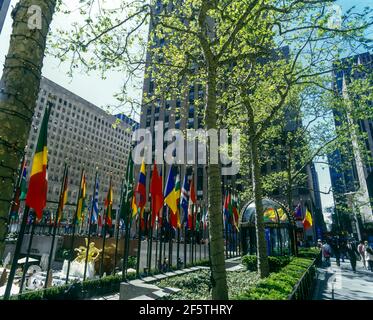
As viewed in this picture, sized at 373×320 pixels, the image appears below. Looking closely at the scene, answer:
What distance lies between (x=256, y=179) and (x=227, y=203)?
29.0 feet

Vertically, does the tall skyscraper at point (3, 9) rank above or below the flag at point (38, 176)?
above

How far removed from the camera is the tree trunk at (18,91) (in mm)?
2148

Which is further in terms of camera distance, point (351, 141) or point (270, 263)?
point (351, 141)

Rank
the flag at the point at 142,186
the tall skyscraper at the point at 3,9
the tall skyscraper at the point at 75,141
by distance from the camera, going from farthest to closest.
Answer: the tall skyscraper at the point at 75,141 < the flag at the point at 142,186 < the tall skyscraper at the point at 3,9

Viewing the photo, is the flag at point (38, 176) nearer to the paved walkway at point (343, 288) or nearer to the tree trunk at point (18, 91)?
the tree trunk at point (18, 91)

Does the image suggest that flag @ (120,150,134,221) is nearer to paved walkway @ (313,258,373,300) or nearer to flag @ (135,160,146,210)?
flag @ (135,160,146,210)

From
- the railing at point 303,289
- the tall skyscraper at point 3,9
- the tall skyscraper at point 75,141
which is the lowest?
the railing at point 303,289

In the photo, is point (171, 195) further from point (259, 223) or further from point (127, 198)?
point (259, 223)

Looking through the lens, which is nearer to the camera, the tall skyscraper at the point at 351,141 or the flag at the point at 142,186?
the tall skyscraper at the point at 351,141

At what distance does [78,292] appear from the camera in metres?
11.5

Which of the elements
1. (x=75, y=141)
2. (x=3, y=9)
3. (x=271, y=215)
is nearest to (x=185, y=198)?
(x=271, y=215)

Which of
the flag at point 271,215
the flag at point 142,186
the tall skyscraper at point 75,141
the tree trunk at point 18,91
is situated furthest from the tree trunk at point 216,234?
the tall skyscraper at point 75,141

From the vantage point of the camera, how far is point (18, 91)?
2307 millimetres

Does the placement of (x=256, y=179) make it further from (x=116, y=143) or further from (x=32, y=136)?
(x=116, y=143)
